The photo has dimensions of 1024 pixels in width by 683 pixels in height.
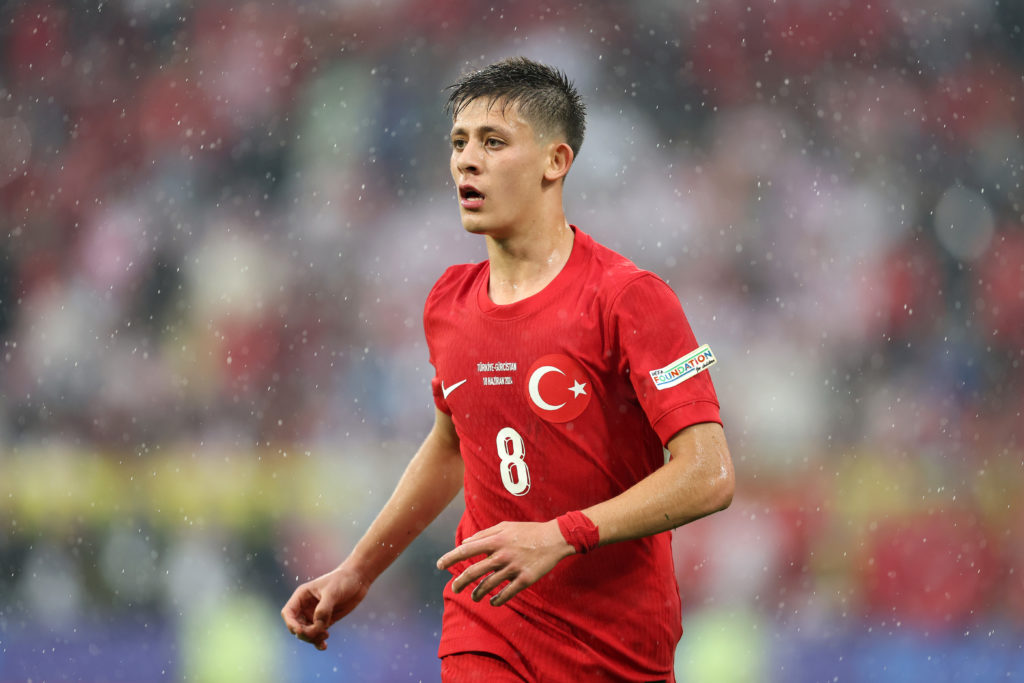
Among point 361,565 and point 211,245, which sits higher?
point 211,245

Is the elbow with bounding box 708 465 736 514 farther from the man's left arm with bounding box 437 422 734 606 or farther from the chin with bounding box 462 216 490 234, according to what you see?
the chin with bounding box 462 216 490 234

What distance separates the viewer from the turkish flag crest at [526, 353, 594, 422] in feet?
6.73

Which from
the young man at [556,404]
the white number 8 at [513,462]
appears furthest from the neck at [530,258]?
the white number 8 at [513,462]

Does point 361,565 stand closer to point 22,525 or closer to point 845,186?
point 22,525

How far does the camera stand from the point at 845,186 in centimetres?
745

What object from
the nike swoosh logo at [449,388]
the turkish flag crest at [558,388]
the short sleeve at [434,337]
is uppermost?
the short sleeve at [434,337]

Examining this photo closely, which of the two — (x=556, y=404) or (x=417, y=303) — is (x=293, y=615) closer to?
(x=556, y=404)

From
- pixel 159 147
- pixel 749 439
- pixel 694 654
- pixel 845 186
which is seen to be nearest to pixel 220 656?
pixel 694 654

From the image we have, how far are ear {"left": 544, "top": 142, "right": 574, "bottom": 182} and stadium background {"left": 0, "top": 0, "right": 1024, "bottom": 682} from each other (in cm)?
385

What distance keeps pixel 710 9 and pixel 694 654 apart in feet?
14.2

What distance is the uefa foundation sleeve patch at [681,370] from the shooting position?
1.92 metres

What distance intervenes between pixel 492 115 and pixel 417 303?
5.03m

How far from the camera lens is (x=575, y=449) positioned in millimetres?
2080

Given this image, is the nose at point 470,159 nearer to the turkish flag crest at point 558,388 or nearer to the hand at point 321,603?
the turkish flag crest at point 558,388
